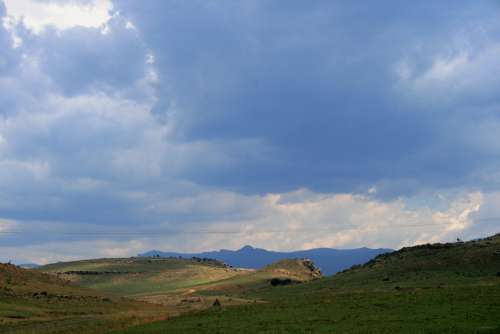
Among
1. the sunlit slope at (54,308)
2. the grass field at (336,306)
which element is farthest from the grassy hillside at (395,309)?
the sunlit slope at (54,308)

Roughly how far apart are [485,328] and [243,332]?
2070 centimetres

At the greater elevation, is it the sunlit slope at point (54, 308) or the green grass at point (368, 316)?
the sunlit slope at point (54, 308)

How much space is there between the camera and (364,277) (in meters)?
122

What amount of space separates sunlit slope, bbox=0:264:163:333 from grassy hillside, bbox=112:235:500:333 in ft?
25.8

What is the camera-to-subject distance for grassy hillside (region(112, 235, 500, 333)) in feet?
181

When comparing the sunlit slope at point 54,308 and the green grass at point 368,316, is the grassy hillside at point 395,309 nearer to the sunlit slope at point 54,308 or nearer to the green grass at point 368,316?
the green grass at point 368,316

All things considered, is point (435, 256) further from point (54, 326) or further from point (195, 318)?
point (54, 326)

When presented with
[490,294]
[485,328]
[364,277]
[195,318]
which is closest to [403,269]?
[364,277]

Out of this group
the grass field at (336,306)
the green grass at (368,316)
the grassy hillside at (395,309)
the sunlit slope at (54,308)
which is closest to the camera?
the green grass at (368,316)

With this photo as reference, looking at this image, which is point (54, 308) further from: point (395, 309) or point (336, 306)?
point (395, 309)

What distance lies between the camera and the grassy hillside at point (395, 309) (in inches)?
2169

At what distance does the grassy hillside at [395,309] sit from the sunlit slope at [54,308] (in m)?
7.85

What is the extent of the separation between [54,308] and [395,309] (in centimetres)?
4776

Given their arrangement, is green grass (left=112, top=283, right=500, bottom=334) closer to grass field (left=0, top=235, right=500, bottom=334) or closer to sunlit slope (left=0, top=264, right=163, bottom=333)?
grass field (left=0, top=235, right=500, bottom=334)
